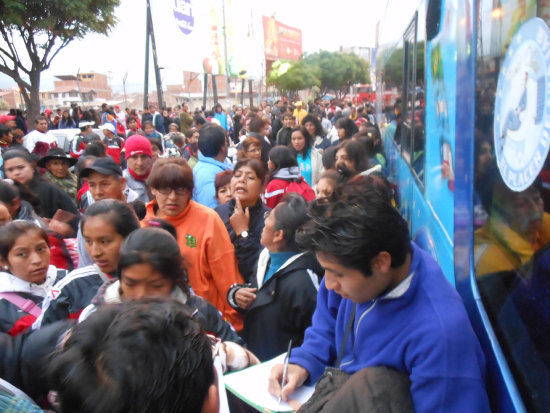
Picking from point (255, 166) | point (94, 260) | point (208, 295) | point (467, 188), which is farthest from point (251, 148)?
point (467, 188)

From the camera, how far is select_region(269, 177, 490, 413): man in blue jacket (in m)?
1.17

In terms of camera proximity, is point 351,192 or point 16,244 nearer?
point 351,192

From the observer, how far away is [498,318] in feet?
4.45

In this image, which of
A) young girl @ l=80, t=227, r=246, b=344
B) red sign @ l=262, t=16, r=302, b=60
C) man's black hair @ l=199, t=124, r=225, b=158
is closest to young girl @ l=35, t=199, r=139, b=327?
young girl @ l=80, t=227, r=246, b=344

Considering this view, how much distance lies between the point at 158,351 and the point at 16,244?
74.5 inches

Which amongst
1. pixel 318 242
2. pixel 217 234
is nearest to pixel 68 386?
pixel 318 242

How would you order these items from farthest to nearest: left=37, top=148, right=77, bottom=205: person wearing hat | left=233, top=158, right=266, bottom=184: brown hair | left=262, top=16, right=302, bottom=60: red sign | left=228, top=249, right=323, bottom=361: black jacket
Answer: left=262, top=16, right=302, bottom=60: red sign, left=37, top=148, right=77, bottom=205: person wearing hat, left=233, top=158, right=266, bottom=184: brown hair, left=228, top=249, right=323, bottom=361: black jacket

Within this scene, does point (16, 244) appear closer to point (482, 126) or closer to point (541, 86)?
point (482, 126)

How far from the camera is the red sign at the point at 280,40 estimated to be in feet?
160

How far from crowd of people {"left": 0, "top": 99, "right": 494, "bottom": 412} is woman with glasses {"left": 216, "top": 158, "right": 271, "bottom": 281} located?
0.01 meters

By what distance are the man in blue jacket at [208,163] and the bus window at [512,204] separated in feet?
9.46

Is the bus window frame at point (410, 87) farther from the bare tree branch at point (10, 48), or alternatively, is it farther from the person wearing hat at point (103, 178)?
the bare tree branch at point (10, 48)

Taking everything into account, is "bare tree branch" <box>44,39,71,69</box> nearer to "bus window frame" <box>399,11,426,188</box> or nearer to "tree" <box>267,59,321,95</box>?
"bus window frame" <box>399,11,426,188</box>

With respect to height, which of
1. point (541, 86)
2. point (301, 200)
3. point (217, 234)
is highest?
point (541, 86)
